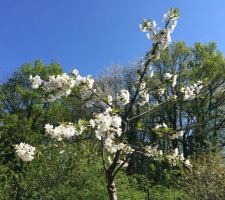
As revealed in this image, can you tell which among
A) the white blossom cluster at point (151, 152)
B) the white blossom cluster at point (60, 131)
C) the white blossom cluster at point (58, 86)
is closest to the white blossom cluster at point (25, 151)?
the white blossom cluster at point (60, 131)

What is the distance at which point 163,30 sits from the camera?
895 cm

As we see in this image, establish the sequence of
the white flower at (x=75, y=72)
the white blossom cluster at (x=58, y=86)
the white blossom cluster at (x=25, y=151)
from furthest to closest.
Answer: the white flower at (x=75, y=72)
the white blossom cluster at (x=58, y=86)
the white blossom cluster at (x=25, y=151)

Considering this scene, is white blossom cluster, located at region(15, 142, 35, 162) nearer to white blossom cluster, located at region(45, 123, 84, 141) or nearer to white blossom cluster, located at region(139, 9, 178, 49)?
white blossom cluster, located at region(45, 123, 84, 141)

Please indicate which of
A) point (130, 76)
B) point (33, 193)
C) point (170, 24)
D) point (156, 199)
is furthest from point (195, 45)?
point (170, 24)

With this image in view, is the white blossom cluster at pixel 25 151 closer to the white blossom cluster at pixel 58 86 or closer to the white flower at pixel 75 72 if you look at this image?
the white blossom cluster at pixel 58 86

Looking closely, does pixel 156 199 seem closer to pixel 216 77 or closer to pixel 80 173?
pixel 80 173

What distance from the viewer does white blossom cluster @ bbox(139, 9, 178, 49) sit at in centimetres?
894

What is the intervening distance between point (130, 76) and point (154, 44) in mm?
28346

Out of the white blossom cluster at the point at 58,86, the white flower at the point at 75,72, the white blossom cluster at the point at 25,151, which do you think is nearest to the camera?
the white blossom cluster at the point at 25,151

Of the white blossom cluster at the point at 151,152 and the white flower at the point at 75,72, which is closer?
the white blossom cluster at the point at 151,152

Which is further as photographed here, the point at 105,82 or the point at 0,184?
the point at 105,82

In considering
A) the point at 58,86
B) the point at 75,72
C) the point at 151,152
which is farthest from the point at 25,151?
the point at 151,152

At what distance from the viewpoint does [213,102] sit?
121 feet

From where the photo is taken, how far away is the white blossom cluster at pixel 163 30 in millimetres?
8938
